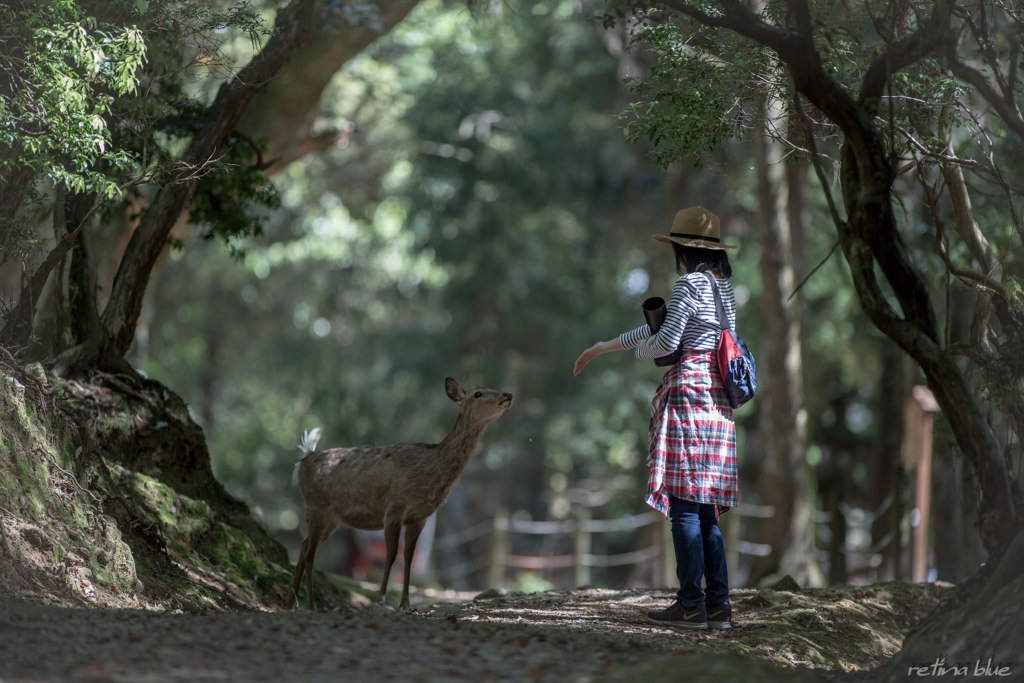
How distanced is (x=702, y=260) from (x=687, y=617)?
6.85 feet

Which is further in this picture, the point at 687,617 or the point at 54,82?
the point at 687,617

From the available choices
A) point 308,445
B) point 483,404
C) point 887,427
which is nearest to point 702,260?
point 483,404

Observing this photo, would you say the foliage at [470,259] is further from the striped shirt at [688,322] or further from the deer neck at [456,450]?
the striped shirt at [688,322]

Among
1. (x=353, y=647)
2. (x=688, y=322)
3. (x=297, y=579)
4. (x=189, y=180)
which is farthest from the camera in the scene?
(x=189, y=180)

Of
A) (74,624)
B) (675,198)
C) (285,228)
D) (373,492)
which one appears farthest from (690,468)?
(285,228)

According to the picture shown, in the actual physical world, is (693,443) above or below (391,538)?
above

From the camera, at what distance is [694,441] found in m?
5.08

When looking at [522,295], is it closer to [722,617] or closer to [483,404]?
[483,404]

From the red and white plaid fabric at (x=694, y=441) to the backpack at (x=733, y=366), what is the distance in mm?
67

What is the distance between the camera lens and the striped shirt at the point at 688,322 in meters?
5.09

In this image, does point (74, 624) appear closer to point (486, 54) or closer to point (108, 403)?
point (108, 403)

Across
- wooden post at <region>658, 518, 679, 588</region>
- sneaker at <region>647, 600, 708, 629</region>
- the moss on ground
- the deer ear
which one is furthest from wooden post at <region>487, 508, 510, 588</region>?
sneaker at <region>647, 600, 708, 629</region>

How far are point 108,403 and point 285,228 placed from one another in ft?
49.4

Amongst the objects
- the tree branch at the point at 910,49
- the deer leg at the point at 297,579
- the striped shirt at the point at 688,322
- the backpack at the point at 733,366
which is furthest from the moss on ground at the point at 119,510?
the tree branch at the point at 910,49
